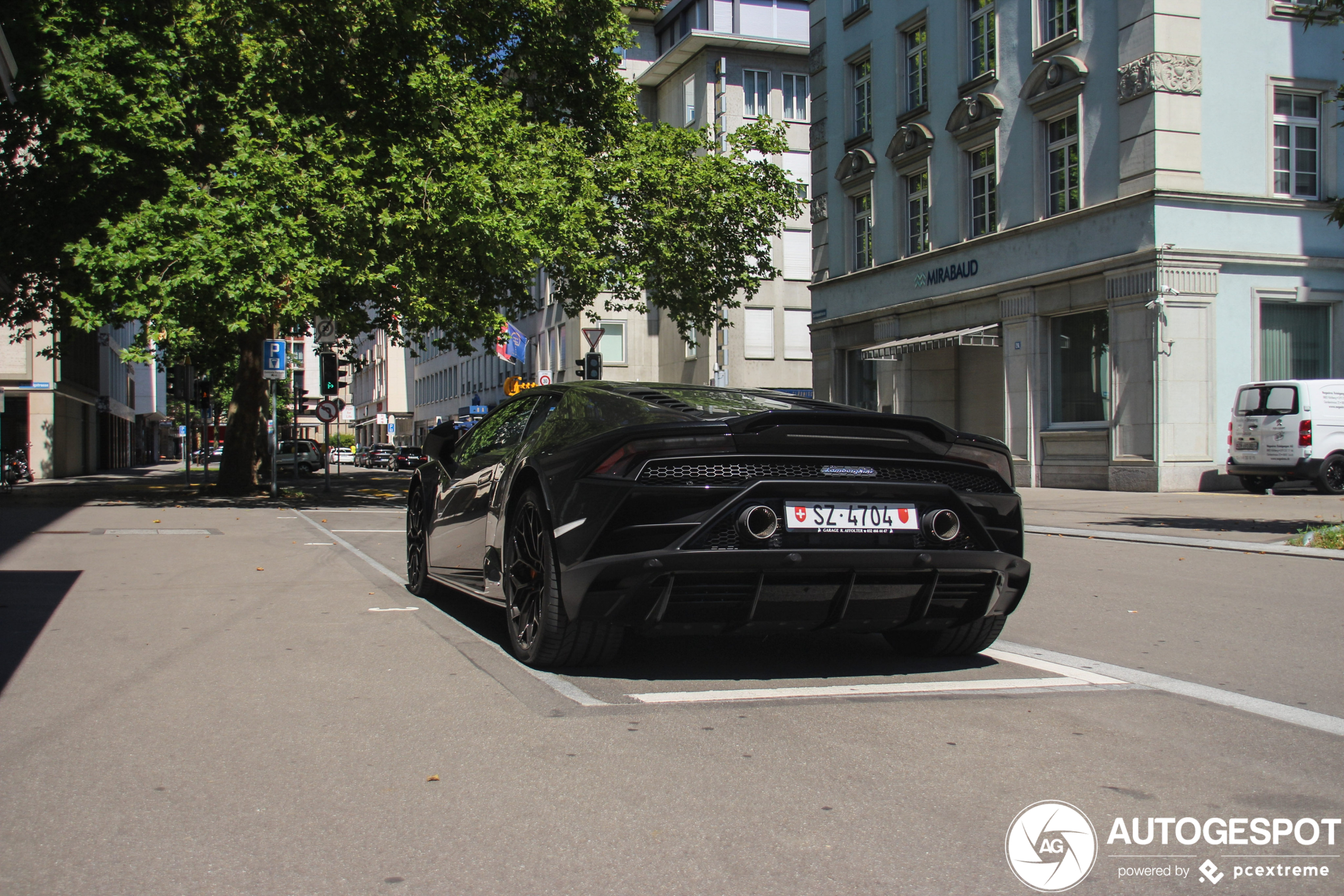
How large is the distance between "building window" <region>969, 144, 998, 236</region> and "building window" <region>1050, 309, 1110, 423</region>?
318cm

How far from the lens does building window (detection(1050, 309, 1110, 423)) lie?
23.3 m

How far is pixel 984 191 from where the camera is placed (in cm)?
2697

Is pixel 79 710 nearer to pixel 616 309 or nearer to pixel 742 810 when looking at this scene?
pixel 742 810

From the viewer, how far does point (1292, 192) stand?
22734mm

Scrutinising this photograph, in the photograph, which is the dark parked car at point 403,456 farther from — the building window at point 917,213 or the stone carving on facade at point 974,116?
the stone carving on facade at point 974,116

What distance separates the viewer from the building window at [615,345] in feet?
177

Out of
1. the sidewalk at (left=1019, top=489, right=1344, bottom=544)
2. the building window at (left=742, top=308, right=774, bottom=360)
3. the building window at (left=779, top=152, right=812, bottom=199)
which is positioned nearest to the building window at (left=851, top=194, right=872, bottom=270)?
the sidewalk at (left=1019, top=489, right=1344, bottom=544)

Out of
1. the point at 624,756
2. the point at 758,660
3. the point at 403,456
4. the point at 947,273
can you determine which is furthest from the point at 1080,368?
the point at 403,456

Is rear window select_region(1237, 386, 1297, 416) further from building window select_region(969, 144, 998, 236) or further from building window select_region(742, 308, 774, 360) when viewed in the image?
building window select_region(742, 308, 774, 360)

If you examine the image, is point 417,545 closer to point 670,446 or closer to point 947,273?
point 670,446

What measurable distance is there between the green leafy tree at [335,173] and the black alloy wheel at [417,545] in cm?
1033

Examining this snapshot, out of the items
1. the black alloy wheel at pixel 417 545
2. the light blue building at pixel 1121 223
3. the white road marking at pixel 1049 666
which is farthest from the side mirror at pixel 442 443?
the light blue building at pixel 1121 223

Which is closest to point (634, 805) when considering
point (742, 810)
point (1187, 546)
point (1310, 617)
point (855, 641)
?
point (742, 810)

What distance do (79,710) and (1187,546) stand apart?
10.5 metres
